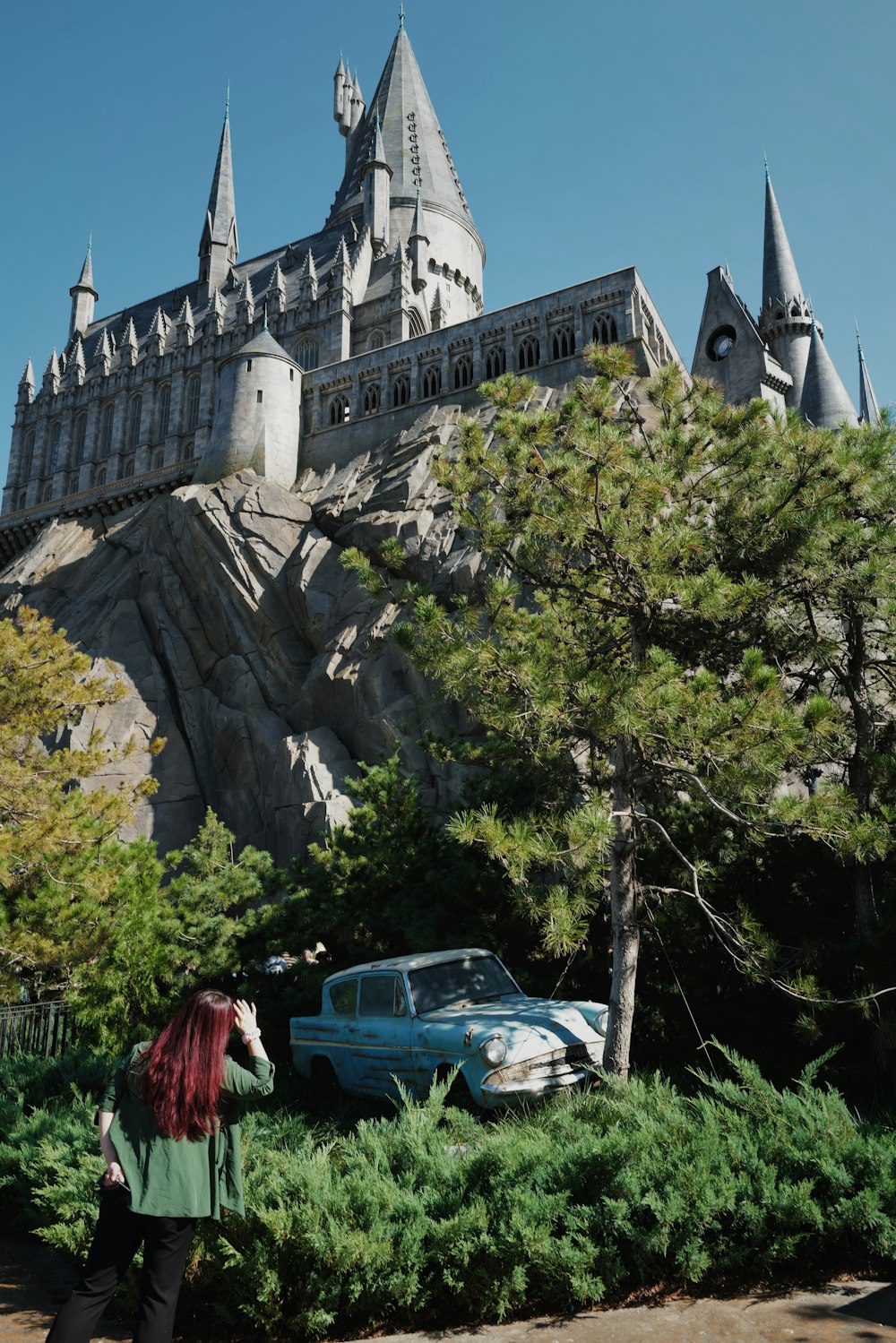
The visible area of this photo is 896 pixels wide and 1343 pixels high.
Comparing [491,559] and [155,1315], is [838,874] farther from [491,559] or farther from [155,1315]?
[155,1315]

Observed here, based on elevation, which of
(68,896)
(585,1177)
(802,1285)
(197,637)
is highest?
(197,637)

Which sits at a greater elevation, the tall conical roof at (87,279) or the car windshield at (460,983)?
the tall conical roof at (87,279)

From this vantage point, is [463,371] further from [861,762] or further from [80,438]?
[861,762]

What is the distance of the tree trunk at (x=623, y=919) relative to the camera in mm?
8766

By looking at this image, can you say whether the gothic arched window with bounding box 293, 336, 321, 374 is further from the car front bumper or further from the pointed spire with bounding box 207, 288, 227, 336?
the car front bumper

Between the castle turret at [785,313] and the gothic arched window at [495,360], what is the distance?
1360cm

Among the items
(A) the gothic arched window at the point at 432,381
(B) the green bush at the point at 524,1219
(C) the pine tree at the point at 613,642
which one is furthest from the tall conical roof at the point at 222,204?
(B) the green bush at the point at 524,1219

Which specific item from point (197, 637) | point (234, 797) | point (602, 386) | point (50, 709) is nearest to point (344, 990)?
point (602, 386)

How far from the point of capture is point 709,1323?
5.15 m

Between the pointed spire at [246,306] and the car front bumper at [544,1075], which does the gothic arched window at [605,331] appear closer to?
the pointed spire at [246,306]

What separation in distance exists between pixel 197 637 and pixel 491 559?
1141 inches

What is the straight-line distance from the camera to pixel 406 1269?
5305mm

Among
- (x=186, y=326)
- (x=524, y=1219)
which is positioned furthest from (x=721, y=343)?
(x=524, y=1219)

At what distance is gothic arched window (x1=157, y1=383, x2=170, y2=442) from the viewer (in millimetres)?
58469
